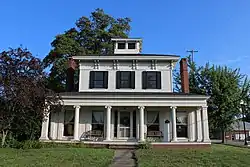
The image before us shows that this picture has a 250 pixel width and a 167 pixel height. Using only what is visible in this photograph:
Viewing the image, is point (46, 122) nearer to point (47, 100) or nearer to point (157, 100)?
point (47, 100)

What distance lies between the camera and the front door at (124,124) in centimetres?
1867

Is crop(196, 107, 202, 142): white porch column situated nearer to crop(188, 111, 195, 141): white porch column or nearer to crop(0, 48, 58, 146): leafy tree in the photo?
crop(188, 111, 195, 141): white porch column

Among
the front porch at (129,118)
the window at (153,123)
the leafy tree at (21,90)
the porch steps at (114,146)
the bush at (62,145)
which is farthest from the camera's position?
the window at (153,123)

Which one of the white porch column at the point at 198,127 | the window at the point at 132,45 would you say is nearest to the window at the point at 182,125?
the white porch column at the point at 198,127

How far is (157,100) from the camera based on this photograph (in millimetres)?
17703

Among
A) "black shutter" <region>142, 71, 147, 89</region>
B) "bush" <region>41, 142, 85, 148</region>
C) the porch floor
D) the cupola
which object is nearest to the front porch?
the porch floor

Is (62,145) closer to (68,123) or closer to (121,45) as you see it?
(68,123)

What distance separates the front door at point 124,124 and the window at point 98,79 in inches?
110

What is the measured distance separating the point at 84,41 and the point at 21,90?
19.8 m

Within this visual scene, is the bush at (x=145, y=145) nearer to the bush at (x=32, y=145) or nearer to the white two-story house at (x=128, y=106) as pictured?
the white two-story house at (x=128, y=106)

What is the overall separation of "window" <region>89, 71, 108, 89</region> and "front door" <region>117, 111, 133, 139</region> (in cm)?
280

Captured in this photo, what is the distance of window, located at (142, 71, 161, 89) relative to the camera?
792 inches

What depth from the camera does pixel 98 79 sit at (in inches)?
801

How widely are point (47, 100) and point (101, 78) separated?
5.50 m
